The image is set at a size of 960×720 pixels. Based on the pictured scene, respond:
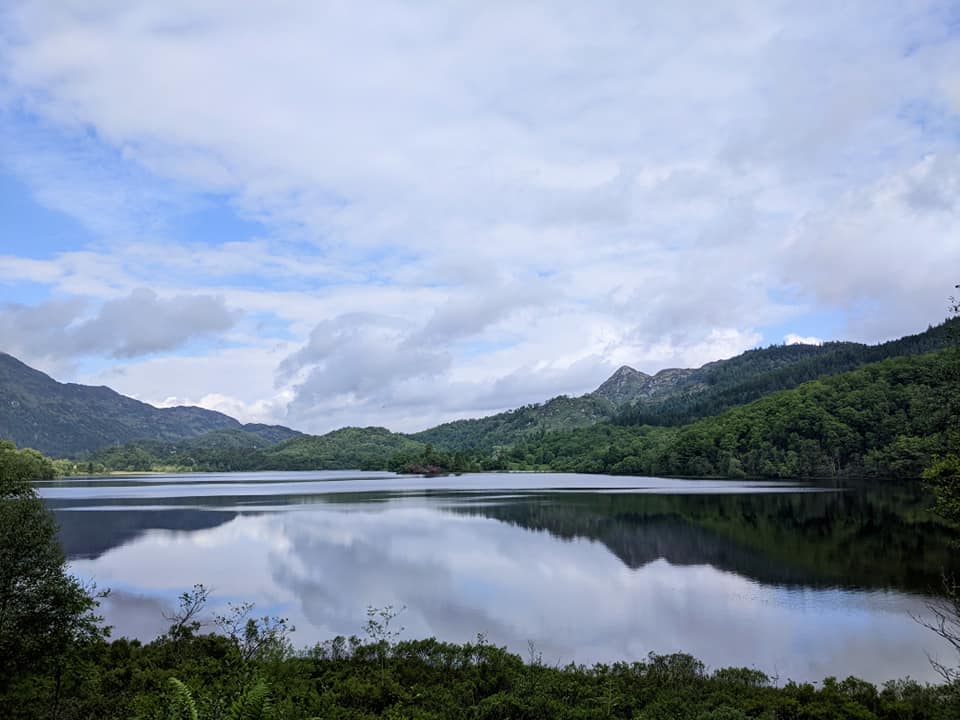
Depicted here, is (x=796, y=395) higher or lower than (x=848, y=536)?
higher

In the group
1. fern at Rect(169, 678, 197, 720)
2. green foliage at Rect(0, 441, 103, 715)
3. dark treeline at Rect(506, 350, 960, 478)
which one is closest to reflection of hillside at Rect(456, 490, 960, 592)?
green foliage at Rect(0, 441, 103, 715)

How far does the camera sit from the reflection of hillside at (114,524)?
47.6 meters

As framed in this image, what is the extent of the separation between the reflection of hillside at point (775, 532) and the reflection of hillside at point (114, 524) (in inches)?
1121

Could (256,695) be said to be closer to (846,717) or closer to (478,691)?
(478,691)

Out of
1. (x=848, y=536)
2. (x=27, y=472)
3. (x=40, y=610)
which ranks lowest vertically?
(x=848, y=536)

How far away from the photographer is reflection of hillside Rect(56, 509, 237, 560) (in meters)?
47.6

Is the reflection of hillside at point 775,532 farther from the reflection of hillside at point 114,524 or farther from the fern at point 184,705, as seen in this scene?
the fern at point 184,705

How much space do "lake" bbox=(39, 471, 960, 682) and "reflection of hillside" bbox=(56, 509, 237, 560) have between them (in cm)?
30

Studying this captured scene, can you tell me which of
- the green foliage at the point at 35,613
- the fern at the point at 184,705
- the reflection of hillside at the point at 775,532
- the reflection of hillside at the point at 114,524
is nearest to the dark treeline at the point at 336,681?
the green foliage at the point at 35,613

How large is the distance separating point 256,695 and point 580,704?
8.98 metres

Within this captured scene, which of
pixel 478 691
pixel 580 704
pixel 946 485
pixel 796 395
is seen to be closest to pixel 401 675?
pixel 478 691

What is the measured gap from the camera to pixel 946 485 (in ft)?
52.1

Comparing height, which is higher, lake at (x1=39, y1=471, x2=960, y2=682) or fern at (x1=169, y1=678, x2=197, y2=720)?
fern at (x1=169, y1=678, x2=197, y2=720)

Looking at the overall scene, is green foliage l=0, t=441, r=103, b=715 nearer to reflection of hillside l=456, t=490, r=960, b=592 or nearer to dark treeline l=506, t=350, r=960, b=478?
reflection of hillside l=456, t=490, r=960, b=592
